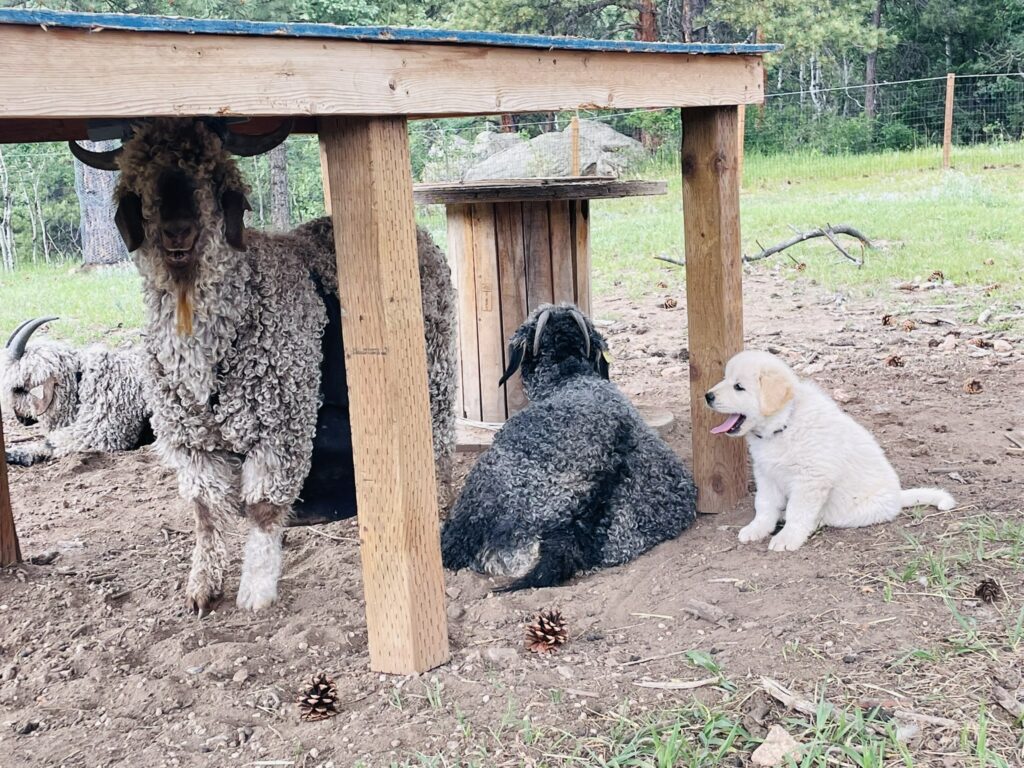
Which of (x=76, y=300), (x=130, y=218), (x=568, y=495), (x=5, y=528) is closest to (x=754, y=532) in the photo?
(x=568, y=495)

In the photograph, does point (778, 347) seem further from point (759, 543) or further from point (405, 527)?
point (405, 527)

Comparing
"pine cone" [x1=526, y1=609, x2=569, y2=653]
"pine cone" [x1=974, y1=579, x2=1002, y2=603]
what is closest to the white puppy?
"pine cone" [x1=974, y1=579, x2=1002, y2=603]

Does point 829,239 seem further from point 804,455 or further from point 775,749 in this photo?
point 775,749

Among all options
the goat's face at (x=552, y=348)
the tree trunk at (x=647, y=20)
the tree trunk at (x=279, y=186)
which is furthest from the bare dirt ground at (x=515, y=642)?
the tree trunk at (x=647, y=20)

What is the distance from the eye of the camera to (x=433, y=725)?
10.5ft

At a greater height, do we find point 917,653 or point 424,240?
point 424,240

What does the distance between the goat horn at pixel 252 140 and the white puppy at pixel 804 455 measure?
2.05 m

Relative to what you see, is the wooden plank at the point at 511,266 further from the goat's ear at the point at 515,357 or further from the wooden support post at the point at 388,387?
the wooden support post at the point at 388,387

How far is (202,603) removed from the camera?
4441 millimetres

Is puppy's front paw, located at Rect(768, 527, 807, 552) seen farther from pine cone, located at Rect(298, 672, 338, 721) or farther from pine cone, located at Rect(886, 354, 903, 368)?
pine cone, located at Rect(886, 354, 903, 368)

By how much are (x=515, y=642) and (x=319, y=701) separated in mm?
791

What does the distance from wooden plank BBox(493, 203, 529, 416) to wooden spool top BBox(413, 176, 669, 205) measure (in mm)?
107

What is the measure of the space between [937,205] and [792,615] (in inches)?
523

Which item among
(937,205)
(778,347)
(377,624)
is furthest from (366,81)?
(937,205)
